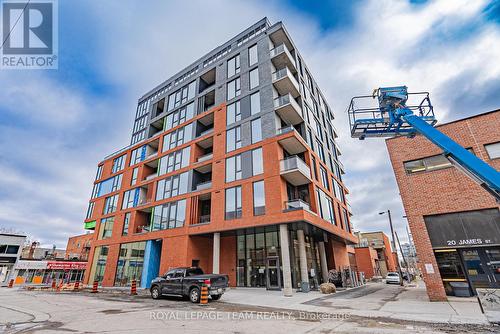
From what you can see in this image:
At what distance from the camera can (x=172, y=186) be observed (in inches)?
1044

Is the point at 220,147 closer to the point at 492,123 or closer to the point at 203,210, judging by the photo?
the point at 203,210

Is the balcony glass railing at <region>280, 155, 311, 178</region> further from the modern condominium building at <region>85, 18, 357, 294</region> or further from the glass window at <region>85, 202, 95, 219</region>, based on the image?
the glass window at <region>85, 202, 95, 219</region>

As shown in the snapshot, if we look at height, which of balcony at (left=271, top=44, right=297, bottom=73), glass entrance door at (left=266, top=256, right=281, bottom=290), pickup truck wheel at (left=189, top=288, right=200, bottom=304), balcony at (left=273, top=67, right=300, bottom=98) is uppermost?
balcony at (left=271, top=44, right=297, bottom=73)

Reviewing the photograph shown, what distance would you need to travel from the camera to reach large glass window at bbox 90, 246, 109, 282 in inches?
1160

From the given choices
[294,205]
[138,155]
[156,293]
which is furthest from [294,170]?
[138,155]

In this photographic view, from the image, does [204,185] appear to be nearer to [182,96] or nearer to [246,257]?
[246,257]

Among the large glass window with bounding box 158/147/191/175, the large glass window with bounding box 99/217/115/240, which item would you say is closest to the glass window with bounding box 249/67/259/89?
the large glass window with bounding box 158/147/191/175

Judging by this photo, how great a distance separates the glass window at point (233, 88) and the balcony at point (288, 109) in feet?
16.8

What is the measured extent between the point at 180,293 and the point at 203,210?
11.6 meters

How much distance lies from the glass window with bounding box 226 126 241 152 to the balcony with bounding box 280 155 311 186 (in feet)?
17.4

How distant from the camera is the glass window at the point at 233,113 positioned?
24.6 m

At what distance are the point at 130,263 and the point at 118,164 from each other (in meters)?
15.0

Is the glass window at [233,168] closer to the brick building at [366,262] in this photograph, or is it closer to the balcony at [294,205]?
the balcony at [294,205]

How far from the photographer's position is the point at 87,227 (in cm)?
3497
